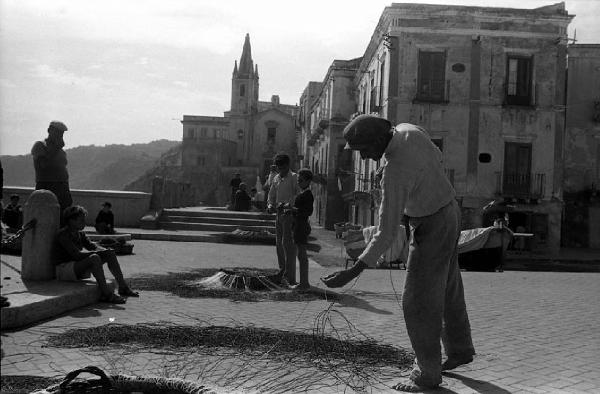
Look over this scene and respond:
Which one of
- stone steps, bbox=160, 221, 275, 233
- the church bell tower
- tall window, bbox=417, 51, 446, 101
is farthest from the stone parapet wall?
the church bell tower

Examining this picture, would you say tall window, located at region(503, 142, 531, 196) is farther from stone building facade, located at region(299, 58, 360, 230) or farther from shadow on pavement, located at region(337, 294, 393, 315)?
shadow on pavement, located at region(337, 294, 393, 315)

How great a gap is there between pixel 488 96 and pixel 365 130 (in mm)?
24440

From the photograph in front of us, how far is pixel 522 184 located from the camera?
26547mm

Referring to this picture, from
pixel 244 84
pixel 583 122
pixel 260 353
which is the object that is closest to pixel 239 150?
pixel 244 84

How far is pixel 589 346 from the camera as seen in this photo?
5.55m

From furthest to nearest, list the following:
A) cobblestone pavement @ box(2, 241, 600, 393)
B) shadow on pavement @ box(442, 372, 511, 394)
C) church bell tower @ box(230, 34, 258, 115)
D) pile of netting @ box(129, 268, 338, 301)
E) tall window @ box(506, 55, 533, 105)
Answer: church bell tower @ box(230, 34, 258, 115) → tall window @ box(506, 55, 533, 105) → pile of netting @ box(129, 268, 338, 301) → cobblestone pavement @ box(2, 241, 600, 393) → shadow on pavement @ box(442, 372, 511, 394)

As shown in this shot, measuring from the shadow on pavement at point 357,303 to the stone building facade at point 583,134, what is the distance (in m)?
26.9

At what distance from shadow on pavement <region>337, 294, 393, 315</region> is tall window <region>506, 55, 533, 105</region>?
69.0ft

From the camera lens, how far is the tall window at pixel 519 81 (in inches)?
1048

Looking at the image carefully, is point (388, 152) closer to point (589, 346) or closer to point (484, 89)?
point (589, 346)

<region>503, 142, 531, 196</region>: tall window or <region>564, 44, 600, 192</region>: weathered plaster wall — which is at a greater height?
<region>564, 44, 600, 192</region>: weathered plaster wall

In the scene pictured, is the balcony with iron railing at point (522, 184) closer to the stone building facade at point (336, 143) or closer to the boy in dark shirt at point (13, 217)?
the stone building facade at point (336, 143)

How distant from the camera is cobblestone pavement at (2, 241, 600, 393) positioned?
13.4 feet

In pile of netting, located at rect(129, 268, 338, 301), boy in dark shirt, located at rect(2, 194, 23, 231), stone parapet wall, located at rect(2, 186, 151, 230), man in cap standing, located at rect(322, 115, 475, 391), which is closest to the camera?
man in cap standing, located at rect(322, 115, 475, 391)
